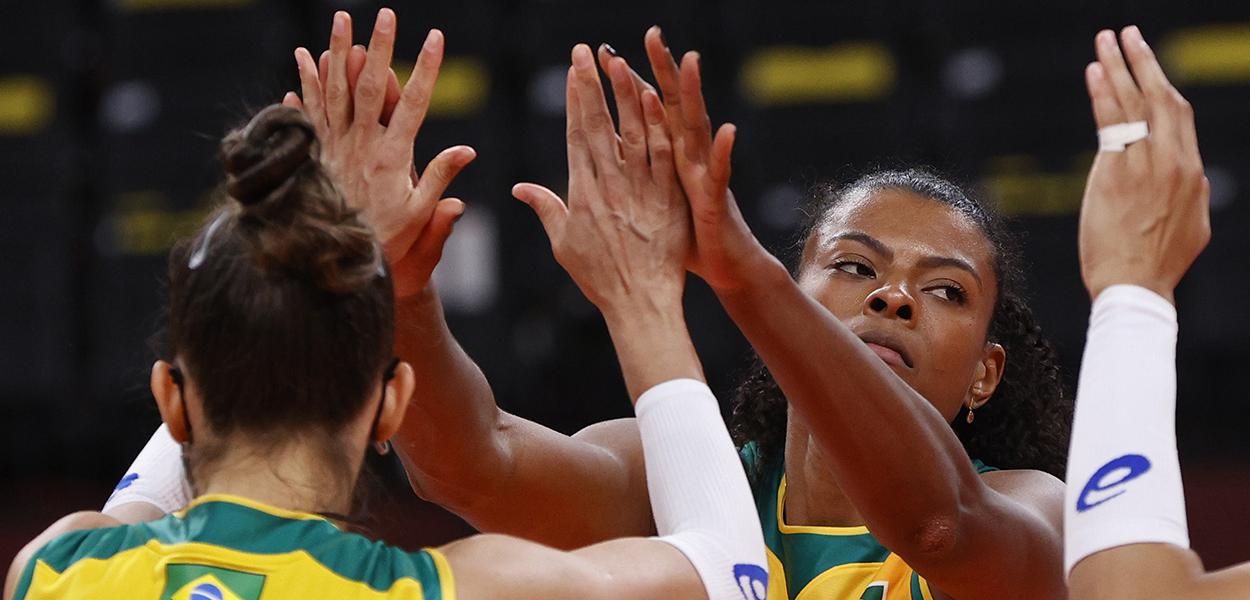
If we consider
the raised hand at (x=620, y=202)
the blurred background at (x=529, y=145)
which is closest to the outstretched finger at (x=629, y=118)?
the raised hand at (x=620, y=202)

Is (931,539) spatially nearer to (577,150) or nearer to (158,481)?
(577,150)

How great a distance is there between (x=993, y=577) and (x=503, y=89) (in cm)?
382

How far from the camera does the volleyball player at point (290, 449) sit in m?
1.65

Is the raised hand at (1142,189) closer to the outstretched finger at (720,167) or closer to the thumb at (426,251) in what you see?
the outstretched finger at (720,167)

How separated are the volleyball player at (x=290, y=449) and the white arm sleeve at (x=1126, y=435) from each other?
37 centimetres

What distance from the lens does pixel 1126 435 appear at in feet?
5.42

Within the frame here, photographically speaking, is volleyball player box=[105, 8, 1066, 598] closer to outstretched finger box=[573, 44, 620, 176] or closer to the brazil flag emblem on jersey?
outstretched finger box=[573, 44, 620, 176]

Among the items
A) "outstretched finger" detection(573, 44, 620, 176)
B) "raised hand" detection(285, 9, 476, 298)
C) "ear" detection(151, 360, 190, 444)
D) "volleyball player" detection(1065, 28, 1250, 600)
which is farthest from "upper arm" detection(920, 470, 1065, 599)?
"ear" detection(151, 360, 190, 444)

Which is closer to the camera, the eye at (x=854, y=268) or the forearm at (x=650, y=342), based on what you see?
the forearm at (x=650, y=342)

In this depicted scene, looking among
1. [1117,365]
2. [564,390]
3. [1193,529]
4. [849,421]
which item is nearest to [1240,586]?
[1117,365]

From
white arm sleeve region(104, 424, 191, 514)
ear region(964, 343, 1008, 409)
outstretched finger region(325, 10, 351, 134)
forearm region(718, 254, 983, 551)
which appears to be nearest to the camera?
white arm sleeve region(104, 424, 191, 514)

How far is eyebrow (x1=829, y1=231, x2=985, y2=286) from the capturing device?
2.57 metres

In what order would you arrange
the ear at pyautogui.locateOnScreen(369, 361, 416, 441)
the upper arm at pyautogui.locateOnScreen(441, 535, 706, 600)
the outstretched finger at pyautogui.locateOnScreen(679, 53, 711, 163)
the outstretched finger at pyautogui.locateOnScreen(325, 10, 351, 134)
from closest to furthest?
the upper arm at pyautogui.locateOnScreen(441, 535, 706, 600) → the ear at pyautogui.locateOnScreen(369, 361, 416, 441) → the outstretched finger at pyautogui.locateOnScreen(679, 53, 711, 163) → the outstretched finger at pyautogui.locateOnScreen(325, 10, 351, 134)

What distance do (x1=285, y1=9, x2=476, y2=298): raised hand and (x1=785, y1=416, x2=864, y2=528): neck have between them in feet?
2.40
